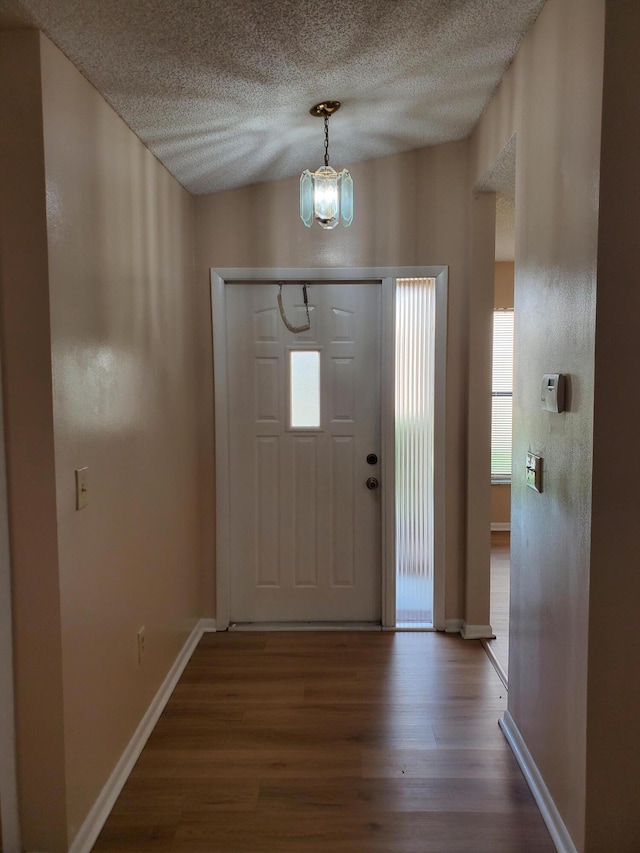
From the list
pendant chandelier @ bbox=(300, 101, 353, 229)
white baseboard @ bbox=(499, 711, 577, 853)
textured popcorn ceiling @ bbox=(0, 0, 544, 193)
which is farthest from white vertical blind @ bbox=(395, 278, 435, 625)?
white baseboard @ bbox=(499, 711, 577, 853)

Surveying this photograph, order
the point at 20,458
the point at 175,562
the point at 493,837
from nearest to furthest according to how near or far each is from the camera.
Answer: the point at 20,458
the point at 493,837
the point at 175,562

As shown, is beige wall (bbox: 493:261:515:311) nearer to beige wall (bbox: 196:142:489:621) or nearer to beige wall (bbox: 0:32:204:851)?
beige wall (bbox: 196:142:489:621)

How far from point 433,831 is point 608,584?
3.23ft

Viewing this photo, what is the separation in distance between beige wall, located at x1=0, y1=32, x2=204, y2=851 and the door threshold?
0.92 meters

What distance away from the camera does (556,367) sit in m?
1.86

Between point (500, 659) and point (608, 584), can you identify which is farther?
point (500, 659)

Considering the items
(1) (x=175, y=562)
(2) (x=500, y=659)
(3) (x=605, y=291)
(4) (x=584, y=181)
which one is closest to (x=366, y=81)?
(4) (x=584, y=181)

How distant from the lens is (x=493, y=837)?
1.87 m

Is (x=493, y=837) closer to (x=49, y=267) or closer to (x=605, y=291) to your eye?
(x=605, y=291)

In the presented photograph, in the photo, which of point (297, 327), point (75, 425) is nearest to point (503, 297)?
point (297, 327)

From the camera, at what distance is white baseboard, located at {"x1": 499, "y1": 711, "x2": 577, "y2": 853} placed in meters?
1.78

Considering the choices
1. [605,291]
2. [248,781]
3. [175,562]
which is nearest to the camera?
[605,291]

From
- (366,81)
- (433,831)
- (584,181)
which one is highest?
(366,81)

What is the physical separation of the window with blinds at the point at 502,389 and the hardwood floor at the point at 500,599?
630 millimetres
